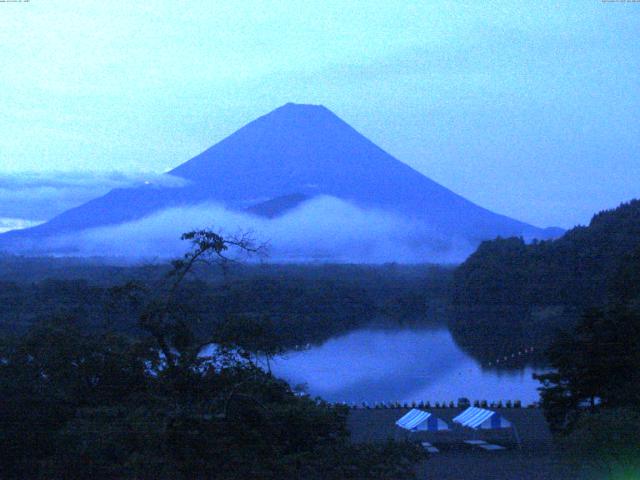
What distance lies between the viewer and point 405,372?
1059cm

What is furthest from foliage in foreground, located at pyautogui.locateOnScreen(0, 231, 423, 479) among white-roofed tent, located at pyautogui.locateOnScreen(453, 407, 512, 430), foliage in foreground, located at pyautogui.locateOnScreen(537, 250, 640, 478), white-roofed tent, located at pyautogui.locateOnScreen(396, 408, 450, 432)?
white-roofed tent, located at pyautogui.locateOnScreen(453, 407, 512, 430)

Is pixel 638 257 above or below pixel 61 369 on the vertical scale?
above

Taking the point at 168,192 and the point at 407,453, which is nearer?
the point at 407,453

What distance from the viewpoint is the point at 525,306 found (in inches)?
379

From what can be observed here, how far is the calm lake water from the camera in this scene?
891 centimetres

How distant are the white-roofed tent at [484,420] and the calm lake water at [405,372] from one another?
165cm

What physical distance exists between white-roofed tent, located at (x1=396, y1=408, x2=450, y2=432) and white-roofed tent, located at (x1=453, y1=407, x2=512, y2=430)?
23cm

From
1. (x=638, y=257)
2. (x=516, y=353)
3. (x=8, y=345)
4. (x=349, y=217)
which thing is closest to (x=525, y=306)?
(x=516, y=353)

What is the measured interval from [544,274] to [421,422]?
12.4 feet

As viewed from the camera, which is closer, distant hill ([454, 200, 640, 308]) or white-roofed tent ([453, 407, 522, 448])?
white-roofed tent ([453, 407, 522, 448])

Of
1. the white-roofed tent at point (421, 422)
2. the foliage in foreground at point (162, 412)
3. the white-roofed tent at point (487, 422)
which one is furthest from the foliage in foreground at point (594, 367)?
the foliage in foreground at point (162, 412)

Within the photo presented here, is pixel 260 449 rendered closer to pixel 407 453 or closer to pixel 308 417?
pixel 308 417

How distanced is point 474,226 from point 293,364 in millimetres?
7646

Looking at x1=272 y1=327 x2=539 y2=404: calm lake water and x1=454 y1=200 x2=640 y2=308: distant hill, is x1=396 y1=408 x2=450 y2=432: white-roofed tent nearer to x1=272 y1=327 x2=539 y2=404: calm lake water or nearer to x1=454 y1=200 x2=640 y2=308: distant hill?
x1=272 y1=327 x2=539 y2=404: calm lake water
